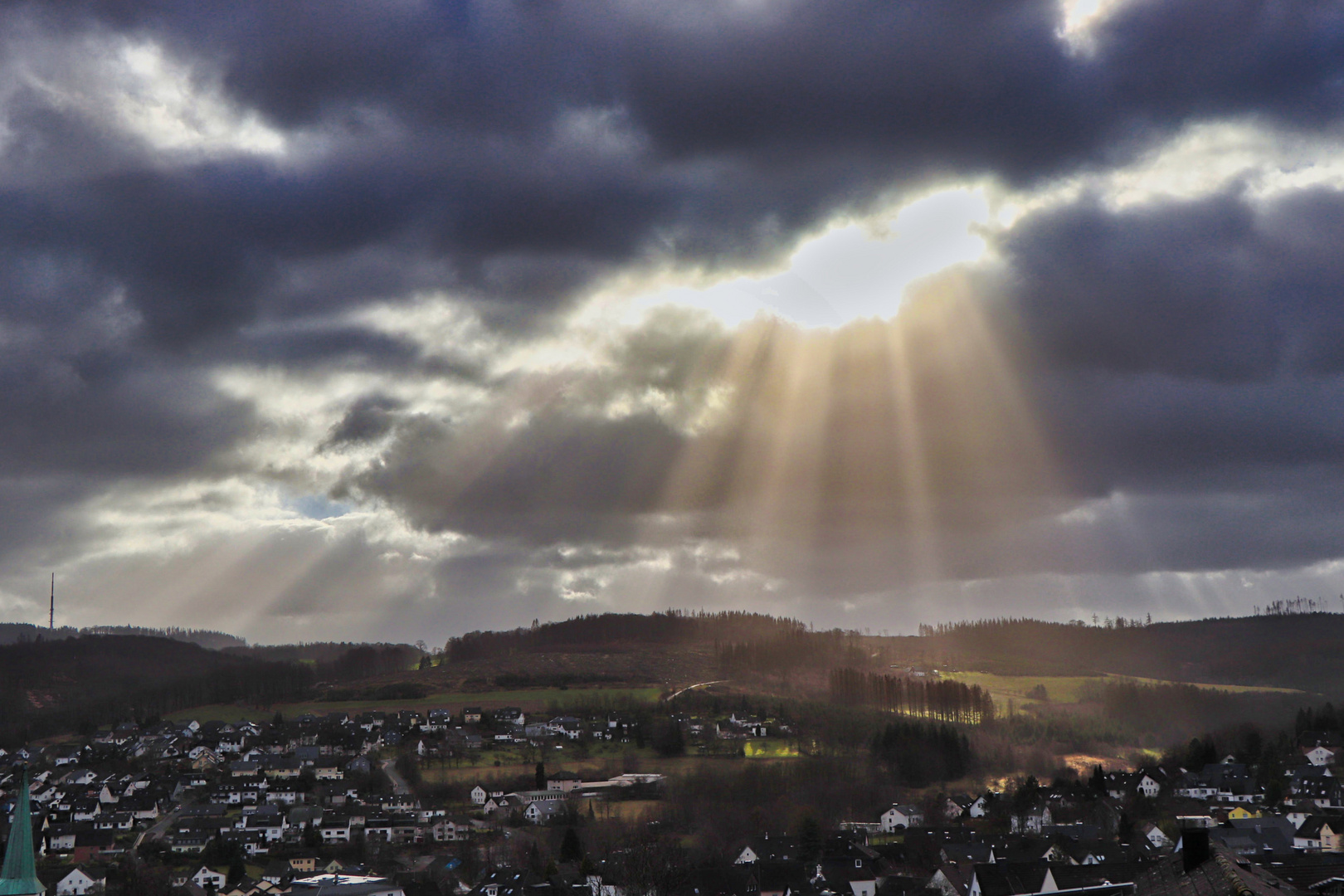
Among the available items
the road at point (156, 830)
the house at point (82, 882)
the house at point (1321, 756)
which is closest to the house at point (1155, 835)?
the house at point (1321, 756)

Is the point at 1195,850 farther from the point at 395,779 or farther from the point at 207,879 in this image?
Result: the point at 395,779

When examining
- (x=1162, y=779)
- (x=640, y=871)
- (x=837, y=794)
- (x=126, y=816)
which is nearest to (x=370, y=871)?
(x=640, y=871)

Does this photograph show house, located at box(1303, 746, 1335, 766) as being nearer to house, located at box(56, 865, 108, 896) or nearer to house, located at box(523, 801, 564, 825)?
house, located at box(523, 801, 564, 825)

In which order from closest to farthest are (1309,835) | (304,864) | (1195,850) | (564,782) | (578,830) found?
(1195,850) < (1309,835) < (304,864) < (578,830) < (564,782)

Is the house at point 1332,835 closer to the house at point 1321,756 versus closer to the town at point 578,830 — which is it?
the town at point 578,830

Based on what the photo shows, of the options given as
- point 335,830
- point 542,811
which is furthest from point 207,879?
point 542,811
